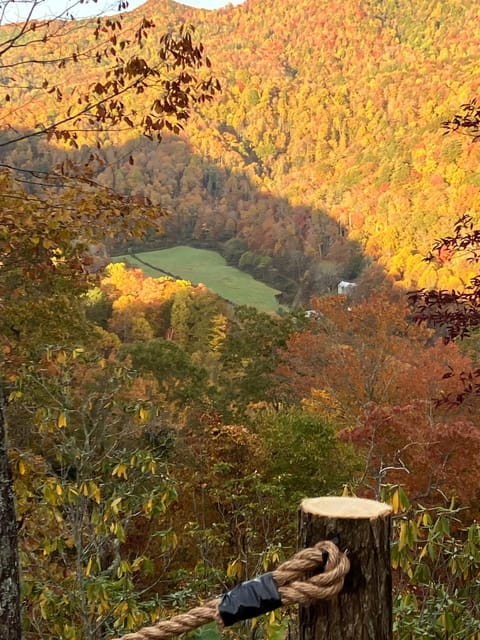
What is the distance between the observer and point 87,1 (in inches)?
114

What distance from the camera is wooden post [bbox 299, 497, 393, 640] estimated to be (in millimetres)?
1036

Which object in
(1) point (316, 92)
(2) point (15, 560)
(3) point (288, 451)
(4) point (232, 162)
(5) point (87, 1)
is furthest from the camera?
(1) point (316, 92)

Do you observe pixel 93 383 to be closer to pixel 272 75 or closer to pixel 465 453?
pixel 465 453

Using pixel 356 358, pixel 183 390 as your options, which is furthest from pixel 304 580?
pixel 183 390

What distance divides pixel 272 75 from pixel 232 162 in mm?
36359

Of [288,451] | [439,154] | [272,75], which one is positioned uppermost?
[272,75]

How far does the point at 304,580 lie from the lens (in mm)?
1012

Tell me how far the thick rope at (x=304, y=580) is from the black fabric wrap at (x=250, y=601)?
0.01 meters

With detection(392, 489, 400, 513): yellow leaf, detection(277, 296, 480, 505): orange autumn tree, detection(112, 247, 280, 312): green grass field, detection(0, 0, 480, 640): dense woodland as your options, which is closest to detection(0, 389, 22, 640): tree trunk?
detection(0, 0, 480, 640): dense woodland

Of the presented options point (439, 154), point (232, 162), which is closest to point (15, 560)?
point (439, 154)

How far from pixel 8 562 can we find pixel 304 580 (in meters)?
1.71

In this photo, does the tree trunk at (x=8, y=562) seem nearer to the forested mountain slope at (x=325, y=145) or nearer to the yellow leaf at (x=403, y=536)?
the yellow leaf at (x=403, y=536)

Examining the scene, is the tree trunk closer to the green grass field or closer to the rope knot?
the rope knot

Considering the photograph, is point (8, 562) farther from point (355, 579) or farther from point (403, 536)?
point (355, 579)
